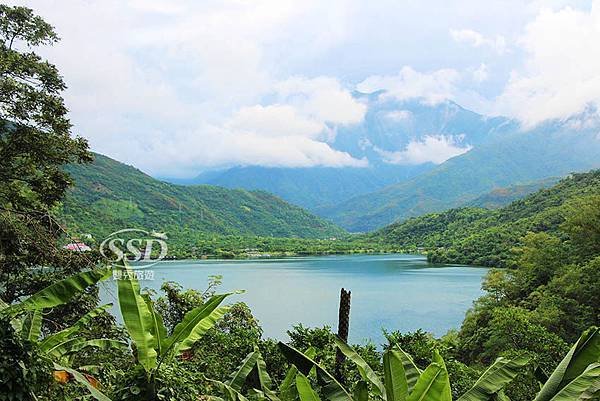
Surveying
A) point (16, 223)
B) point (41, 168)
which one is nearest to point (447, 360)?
point (16, 223)

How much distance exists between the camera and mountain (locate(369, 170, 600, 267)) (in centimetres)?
4206

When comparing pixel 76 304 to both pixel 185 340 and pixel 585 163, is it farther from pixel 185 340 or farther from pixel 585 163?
pixel 585 163

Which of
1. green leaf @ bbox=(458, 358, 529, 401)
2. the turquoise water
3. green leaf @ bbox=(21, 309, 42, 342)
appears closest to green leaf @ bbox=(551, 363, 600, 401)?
green leaf @ bbox=(458, 358, 529, 401)

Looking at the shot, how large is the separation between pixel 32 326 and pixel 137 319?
0.97m

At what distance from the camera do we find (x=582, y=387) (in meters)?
3.13

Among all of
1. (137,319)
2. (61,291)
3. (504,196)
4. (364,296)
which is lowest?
(364,296)

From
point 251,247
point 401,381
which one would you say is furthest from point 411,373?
point 251,247

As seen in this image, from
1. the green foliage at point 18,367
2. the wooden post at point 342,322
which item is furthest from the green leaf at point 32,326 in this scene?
the wooden post at point 342,322

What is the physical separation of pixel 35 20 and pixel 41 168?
2.18m

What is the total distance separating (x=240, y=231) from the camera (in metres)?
84.1

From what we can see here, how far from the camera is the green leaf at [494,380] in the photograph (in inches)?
134

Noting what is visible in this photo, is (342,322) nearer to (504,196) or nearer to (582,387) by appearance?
(582,387)

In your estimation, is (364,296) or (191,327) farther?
(364,296)

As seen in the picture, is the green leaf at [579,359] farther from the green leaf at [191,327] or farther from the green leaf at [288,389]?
the green leaf at [191,327]
